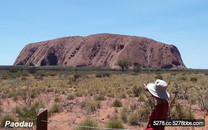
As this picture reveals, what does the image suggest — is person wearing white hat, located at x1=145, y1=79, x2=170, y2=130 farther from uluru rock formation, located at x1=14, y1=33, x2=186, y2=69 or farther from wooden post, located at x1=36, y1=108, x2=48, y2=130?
uluru rock formation, located at x1=14, y1=33, x2=186, y2=69

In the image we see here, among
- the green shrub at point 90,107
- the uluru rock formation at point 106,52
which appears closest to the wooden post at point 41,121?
the green shrub at point 90,107

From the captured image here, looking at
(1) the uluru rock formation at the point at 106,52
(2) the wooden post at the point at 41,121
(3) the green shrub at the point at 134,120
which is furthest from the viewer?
(1) the uluru rock formation at the point at 106,52

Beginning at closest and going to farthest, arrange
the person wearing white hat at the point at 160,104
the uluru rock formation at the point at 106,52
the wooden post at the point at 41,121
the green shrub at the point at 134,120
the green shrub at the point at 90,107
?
the person wearing white hat at the point at 160,104
the wooden post at the point at 41,121
the green shrub at the point at 134,120
the green shrub at the point at 90,107
the uluru rock formation at the point at 106,52

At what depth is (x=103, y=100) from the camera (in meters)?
15.1

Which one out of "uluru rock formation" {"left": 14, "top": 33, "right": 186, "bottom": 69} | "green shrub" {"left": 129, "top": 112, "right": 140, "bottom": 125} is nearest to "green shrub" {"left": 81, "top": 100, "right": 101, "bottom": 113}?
"green shrub" {"left": 129, "top": 112, "right": 140, "bottom": 125}

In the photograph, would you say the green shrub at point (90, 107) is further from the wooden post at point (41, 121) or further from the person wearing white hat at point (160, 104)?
the person wearing white hat at point (160, 104)

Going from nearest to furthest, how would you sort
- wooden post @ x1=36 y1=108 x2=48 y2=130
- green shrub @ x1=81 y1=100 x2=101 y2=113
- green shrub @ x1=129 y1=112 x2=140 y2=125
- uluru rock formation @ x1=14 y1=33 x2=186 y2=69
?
wooden post @ x1=36 y1=108 x2=48 y2=130 → green shrub @ x1=129 y1=112 x2=140 y2=125 → green shrub @ x1=81 y1=100 x2=101 y2=113 → uluru rock formation @ x1=14 y1=33 x2=186 y2=69

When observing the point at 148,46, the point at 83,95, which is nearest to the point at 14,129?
the point at 83,95

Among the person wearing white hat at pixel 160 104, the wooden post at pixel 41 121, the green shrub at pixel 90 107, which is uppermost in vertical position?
the person wearing white hat at pixel 160 104

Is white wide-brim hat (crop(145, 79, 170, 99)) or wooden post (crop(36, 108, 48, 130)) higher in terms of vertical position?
white wide-brim hat (crop(145, 79, 170, 99))

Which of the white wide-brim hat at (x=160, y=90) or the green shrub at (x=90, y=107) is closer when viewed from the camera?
the white wide-brim hat at (x=160, y=90)

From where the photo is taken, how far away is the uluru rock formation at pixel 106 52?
12200 centimetres

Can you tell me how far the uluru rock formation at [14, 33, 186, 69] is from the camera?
122 m

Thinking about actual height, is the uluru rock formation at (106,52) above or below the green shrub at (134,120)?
above
